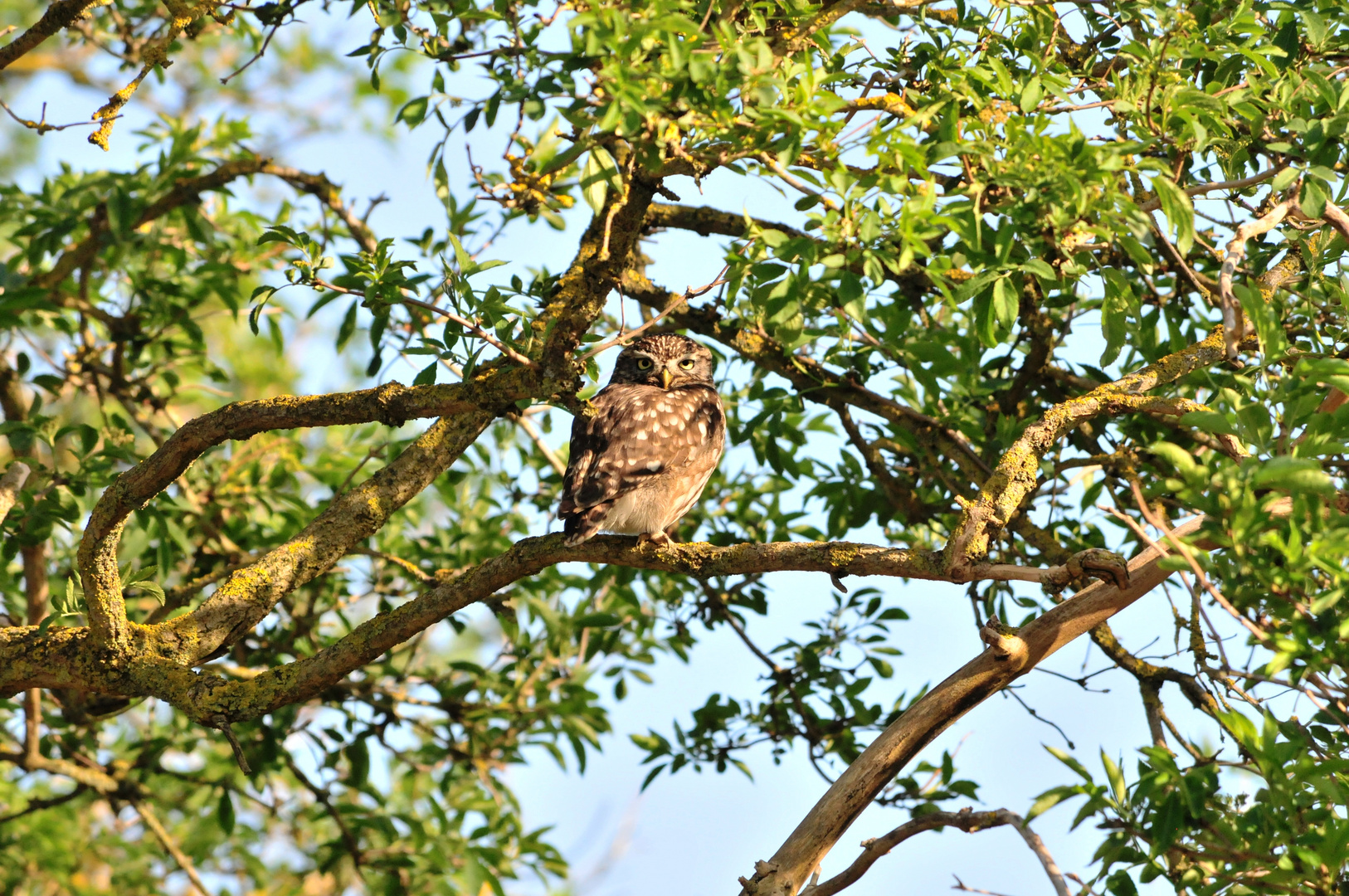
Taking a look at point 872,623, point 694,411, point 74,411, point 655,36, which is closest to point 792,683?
point 872,623

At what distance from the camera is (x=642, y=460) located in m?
4.39

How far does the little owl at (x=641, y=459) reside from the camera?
4102mm

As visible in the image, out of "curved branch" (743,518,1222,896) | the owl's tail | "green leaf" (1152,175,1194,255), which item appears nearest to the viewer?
"green leaf" (1152,175,1194,255)

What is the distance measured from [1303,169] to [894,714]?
2359 millimetres

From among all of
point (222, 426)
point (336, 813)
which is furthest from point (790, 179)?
point (336, 813)

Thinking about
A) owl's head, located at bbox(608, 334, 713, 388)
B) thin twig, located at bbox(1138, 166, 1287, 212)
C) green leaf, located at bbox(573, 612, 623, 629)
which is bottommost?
green leaf, located at bbox(573, 612, 623, 629)

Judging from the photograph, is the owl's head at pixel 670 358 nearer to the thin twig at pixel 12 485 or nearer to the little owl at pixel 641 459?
the little owl at pixel 641 459

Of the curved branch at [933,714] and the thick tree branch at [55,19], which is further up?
the thick tree branch at [55,19]

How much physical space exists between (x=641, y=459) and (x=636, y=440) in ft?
0.38

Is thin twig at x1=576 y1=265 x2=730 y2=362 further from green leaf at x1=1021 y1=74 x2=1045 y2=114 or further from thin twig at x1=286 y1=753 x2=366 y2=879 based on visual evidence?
thin twig at x1=286 y1=753 x2=366 y2=879

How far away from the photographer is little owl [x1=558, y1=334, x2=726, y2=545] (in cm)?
410

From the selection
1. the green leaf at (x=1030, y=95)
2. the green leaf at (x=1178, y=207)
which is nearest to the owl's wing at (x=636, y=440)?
the green leaf at (x=1030, y=95)

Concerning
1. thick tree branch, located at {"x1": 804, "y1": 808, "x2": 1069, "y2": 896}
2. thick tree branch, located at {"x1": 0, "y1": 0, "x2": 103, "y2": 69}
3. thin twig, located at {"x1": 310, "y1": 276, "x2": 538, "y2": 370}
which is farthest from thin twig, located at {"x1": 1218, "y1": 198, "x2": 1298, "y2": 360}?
thick tree branch, located at {"x1": 0, "y1": 0, "x2": 103, "y2": 69}

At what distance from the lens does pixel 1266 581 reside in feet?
7.50
